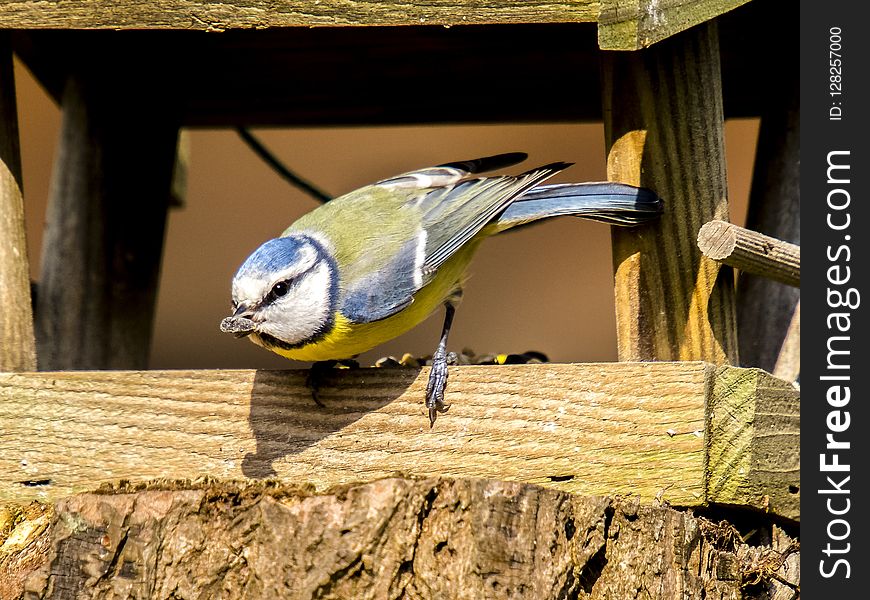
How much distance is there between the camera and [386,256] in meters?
2.46

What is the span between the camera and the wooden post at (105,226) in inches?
116

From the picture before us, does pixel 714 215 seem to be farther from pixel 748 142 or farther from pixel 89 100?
pixel 748 142

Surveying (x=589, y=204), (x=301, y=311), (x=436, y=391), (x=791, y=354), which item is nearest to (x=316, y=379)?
(x=301, y=311)

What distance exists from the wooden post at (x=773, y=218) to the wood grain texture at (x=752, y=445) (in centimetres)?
65

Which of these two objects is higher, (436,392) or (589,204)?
(589,204)

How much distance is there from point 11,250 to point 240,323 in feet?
1.91

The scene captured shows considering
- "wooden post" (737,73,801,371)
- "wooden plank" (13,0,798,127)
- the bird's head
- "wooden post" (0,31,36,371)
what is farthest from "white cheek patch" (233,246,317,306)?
"wooden post" (737,73,801,371)

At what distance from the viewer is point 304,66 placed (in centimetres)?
301

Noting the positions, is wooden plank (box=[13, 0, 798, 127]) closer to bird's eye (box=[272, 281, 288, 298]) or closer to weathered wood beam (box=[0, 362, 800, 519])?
bird's eye (box=[272, 281, 288, 298])

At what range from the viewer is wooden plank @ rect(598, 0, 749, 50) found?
6.61 ft

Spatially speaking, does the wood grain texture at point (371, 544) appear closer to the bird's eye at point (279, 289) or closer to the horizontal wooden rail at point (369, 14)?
the bird's eye at point (279, 289)

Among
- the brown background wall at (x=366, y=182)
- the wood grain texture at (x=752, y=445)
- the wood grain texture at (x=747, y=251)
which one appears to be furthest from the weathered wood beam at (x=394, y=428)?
the brown background wall at (x=366, y=182)

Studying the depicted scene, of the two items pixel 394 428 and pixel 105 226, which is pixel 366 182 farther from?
pixel 394 428
